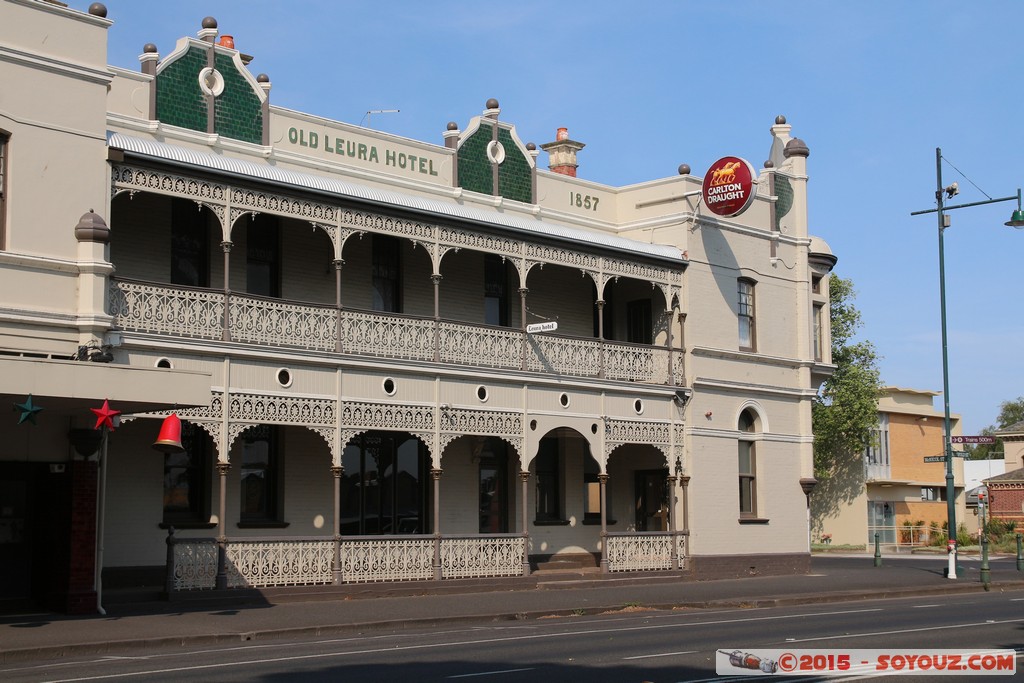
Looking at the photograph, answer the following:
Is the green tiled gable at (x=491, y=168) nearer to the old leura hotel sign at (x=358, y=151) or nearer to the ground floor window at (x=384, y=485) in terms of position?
the old leura hotel sign at (x=358, y=151)

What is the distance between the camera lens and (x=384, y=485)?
2622cm

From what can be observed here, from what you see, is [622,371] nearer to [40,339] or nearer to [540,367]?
[540,367]

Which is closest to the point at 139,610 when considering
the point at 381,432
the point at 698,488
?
the point at 381,432

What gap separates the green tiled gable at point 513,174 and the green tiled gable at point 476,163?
1.20ft

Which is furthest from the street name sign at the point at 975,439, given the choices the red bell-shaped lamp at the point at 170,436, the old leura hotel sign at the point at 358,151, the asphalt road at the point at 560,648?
the red bell-shaped lamp at the point at 170,436

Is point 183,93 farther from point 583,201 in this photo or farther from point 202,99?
point 583,201

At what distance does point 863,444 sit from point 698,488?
29047 millimetres

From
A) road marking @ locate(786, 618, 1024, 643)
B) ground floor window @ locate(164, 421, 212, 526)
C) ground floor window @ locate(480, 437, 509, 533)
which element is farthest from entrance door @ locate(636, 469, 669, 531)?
road marking @ locate(786, 618, 1024, 643)

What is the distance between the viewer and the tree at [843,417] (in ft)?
185

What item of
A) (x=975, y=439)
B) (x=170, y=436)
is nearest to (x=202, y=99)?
(x=170, y=436)

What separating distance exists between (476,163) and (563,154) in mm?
5539

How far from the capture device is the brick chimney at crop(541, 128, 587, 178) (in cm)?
3281

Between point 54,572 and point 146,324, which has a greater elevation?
point 146,324

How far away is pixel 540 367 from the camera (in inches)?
1056
